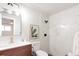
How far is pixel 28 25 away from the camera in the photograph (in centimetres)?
156

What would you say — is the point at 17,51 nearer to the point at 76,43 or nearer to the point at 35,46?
the point at 35,46

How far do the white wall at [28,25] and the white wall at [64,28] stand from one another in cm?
14

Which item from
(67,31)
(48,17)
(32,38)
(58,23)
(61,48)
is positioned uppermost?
(48,17)

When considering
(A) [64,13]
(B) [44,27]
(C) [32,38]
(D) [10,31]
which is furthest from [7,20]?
(A) [64,13]

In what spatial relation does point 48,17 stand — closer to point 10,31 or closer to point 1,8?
point 10,31

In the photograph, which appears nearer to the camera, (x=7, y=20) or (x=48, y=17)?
(x=7, y=20)

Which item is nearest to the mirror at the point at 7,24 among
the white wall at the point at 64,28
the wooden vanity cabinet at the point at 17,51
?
the wooden vanity cabinet at the point at 17,51

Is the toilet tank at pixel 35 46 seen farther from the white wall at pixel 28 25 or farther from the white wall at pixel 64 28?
the white wall at pixel 64 28

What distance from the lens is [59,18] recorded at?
1.63 m

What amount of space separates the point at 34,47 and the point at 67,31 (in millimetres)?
714

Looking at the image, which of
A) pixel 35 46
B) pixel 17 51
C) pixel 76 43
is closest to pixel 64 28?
pixel 76 43

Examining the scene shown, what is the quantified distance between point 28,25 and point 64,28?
681mm

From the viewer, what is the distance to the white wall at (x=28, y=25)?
156cm

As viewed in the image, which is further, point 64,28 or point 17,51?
point 64,28
